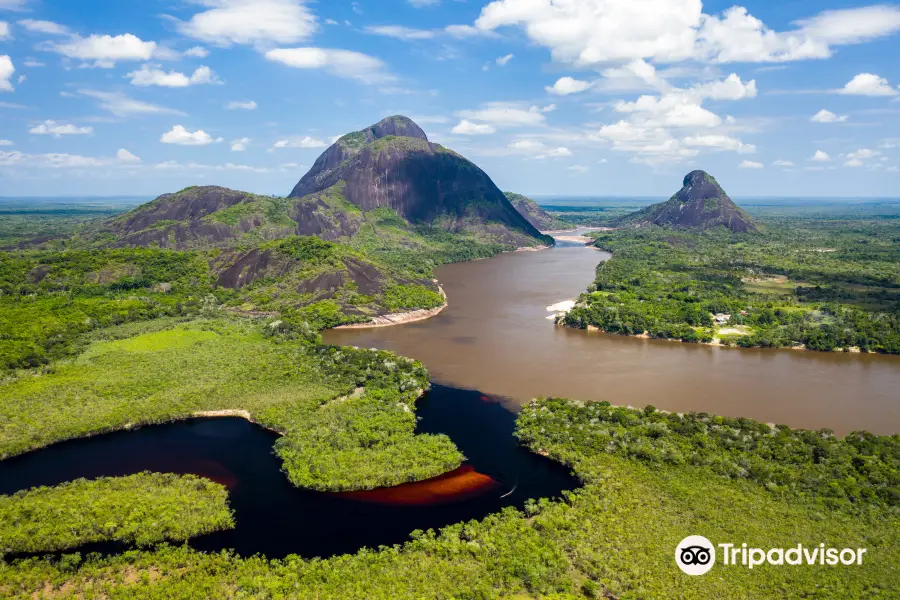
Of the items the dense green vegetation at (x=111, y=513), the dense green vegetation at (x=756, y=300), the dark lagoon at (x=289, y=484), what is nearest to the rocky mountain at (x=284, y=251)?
the dense green vegetation at (x=756, y=300)

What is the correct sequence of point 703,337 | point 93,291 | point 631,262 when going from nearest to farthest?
1. point 703,337
2. point 93,291
3. point 631,262

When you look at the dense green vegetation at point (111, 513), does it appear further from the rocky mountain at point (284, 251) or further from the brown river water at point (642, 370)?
the rocky mountain at point (284, 251)

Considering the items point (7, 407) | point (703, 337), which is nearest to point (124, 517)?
point (7, 407)

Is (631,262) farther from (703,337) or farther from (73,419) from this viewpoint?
(73,419)

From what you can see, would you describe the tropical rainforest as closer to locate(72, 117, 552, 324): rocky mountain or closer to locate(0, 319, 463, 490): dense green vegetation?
locate(0, 319, 463, 490): dense green vegetation

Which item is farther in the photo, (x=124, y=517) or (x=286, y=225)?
(x=286, y=225)

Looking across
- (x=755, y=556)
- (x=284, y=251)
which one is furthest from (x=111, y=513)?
(x=284, y=251)

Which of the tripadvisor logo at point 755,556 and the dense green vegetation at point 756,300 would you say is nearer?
the tripadvisor logo at point 755,556
